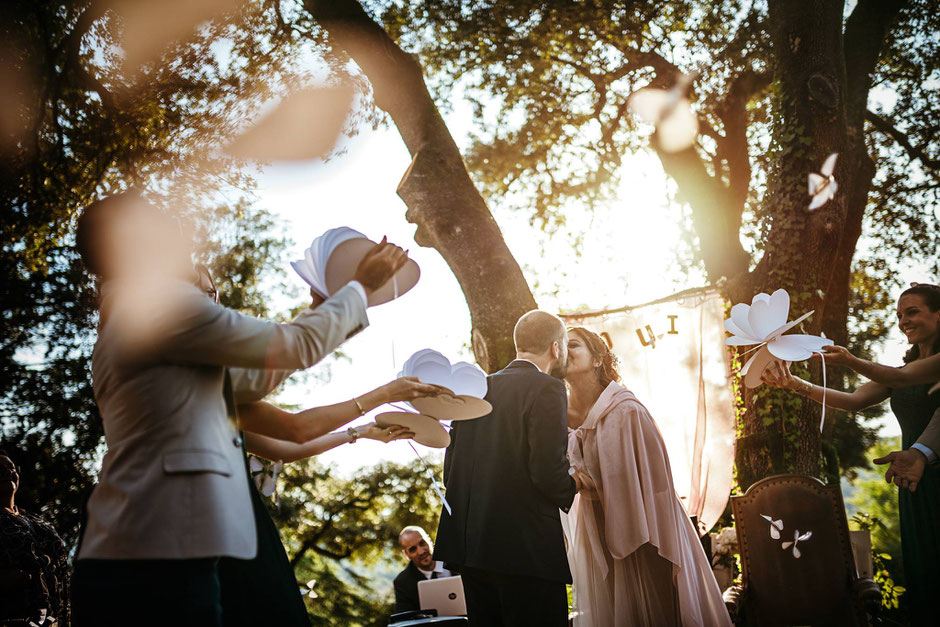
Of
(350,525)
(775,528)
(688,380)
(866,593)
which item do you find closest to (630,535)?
(775,528)

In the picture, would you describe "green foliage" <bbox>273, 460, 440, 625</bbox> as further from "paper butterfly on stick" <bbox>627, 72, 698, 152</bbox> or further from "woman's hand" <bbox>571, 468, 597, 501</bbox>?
"woman's hand" <bbox>571, 468, 597, 501</bbox>

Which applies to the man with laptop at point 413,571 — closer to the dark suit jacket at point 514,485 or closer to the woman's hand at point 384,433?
the dark suit jacket at point 514,485

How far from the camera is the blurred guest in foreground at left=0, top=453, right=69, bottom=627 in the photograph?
4332mm

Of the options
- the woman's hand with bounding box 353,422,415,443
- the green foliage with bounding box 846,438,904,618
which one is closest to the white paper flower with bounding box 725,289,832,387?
the woman's hand with bounding box 353,422,415,443

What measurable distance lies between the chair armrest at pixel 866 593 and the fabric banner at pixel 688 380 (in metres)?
1.86

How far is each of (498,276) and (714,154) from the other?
7172mm

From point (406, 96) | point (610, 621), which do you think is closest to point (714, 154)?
point (406, 96)

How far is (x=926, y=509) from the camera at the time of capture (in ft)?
11.6

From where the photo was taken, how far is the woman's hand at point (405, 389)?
2.22 metres

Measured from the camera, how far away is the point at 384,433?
8.29 feet

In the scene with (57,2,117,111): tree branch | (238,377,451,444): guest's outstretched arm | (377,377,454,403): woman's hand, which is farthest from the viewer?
(57,2,117,111): tree branch

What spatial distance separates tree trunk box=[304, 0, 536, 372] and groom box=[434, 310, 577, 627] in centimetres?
197

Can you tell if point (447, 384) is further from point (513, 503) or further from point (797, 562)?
point (797, 562)

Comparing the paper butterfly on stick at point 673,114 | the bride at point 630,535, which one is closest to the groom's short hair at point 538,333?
the bride at point 630,535
